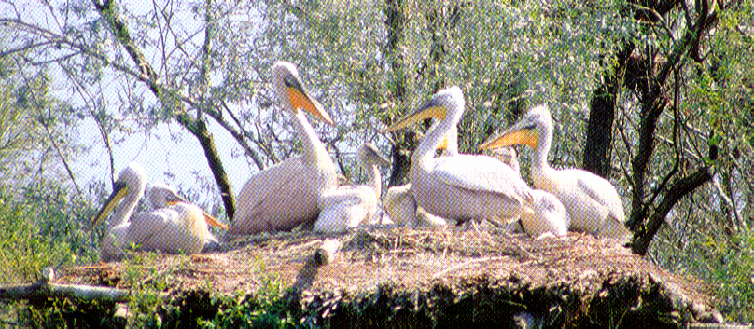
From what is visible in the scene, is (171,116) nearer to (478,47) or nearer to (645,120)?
(478,47)

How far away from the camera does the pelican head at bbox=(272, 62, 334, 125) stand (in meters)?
7.39

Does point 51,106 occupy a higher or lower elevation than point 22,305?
higher

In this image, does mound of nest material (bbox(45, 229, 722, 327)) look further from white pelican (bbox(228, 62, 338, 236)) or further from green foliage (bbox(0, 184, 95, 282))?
white pelican (bbox(228, 62, 338, 236))

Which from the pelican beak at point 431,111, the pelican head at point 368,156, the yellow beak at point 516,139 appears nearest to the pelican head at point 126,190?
the pelican head at point 368,156

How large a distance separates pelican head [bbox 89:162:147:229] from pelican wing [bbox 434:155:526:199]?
7.69 ft

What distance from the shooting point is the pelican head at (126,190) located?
742cm

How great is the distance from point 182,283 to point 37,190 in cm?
306

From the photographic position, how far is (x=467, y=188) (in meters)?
6.55

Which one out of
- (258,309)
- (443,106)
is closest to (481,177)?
(443,106)

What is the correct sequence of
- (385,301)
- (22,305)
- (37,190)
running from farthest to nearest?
(37,190)
(22,305)
(385,301)

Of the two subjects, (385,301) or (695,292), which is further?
(695,292)

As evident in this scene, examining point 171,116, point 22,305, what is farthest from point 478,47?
point 22,305

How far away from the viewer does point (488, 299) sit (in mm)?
5309

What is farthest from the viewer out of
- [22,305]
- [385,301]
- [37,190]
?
[37,190]
